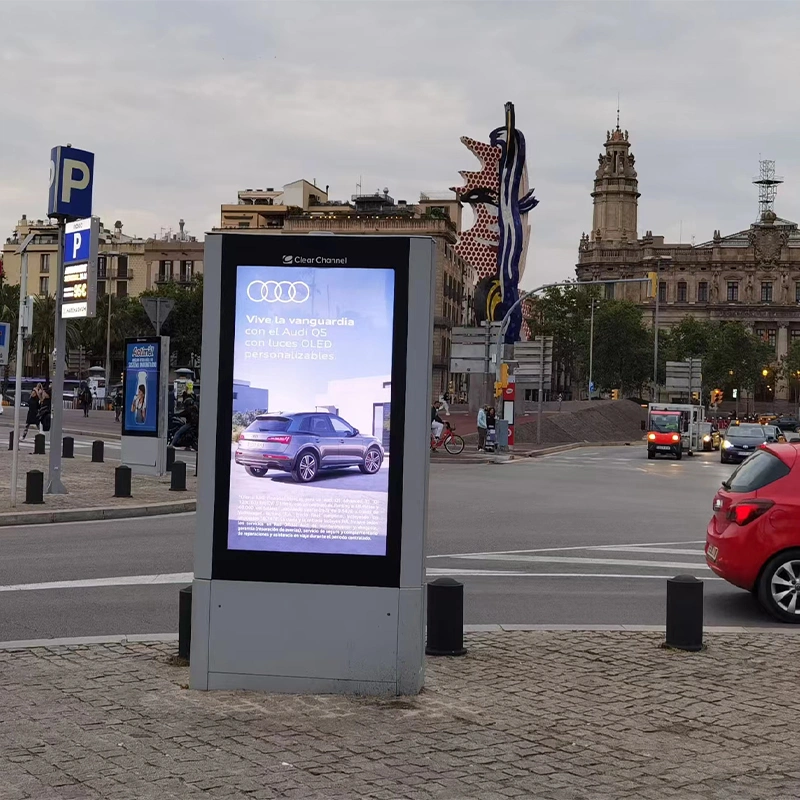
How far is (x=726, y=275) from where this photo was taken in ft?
465

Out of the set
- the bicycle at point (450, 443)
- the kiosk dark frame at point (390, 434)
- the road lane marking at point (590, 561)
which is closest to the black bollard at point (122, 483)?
the road lane marking at point (590, 561)

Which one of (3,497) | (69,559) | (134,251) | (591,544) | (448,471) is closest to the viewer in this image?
(69,559)

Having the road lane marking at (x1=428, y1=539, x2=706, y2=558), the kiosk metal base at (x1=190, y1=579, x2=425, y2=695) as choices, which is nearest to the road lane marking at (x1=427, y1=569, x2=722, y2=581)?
the road lane marking at (x1=428, y1=539, x2=706, y2=558)

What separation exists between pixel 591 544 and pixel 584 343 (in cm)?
8767

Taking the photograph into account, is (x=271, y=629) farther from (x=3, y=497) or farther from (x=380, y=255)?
(x=3, y=497)

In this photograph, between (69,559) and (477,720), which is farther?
(69,559)

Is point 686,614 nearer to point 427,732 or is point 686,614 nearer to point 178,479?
point 427,732

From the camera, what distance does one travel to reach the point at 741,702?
7.11 metres

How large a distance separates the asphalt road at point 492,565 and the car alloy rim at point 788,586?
0.27 m

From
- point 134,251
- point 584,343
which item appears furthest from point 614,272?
point 134,251

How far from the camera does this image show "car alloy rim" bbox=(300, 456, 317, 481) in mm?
6863

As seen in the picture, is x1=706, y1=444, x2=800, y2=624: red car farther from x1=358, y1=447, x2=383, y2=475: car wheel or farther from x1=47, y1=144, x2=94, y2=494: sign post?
x1=47, y1=144, x2=94, y2=494: sign post

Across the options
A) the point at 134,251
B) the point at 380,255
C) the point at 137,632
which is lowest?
the point at 137,632

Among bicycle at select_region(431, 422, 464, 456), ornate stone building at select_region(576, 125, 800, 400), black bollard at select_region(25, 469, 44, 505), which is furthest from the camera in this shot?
ornate stone building at select_region(576, 125, 800, 400)
